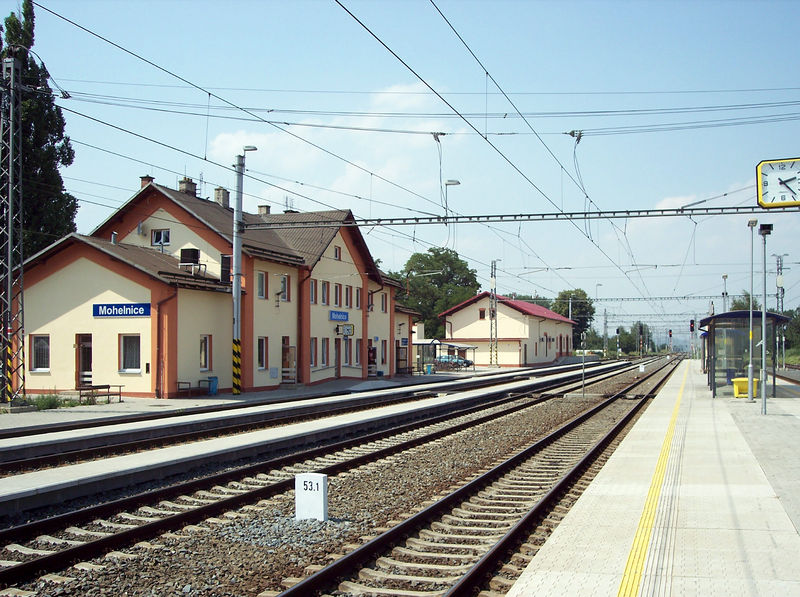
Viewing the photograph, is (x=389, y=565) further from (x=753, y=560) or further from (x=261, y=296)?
(x=261, y=296)

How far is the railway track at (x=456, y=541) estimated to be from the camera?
22.0ft

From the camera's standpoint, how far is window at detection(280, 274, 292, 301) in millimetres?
35394

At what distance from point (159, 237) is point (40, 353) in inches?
282

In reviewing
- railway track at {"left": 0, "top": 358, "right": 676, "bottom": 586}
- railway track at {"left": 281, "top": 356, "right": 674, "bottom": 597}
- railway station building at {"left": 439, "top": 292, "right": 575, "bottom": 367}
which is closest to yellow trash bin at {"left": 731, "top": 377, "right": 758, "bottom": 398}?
railway track at {"left": 281, "top": 356, "right": 674, "bottom": 597}

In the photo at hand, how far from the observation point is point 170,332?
28031 mm

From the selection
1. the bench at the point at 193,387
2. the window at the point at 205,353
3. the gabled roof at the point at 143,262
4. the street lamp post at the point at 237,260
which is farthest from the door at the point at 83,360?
the street lamp post at the point at 237,260

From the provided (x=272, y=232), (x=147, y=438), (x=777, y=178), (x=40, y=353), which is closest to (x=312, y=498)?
(x=147, y=438)

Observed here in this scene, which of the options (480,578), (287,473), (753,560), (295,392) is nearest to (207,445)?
(287,473)

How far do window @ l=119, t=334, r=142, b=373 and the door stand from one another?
1586mm

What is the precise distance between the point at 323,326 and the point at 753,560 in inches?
1319

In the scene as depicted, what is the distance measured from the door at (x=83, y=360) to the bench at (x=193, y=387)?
12.4ft

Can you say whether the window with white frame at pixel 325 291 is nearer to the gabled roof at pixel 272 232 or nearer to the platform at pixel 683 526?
the gabled roof at pixel 272 232

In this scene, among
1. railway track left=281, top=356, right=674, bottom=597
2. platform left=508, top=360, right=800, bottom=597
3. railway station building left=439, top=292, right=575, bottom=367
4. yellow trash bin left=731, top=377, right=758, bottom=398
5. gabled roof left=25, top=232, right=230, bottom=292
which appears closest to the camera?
platform left=508, top=360, right=800, bottom=597

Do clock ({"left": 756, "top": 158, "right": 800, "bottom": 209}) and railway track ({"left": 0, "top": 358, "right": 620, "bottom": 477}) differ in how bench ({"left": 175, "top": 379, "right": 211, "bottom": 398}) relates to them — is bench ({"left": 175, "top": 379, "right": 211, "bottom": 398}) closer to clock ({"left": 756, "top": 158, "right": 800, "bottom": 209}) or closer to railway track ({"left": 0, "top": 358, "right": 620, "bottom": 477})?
railway track ({"left": 0, "top": 358, "right": 620, "bottom": 477})
